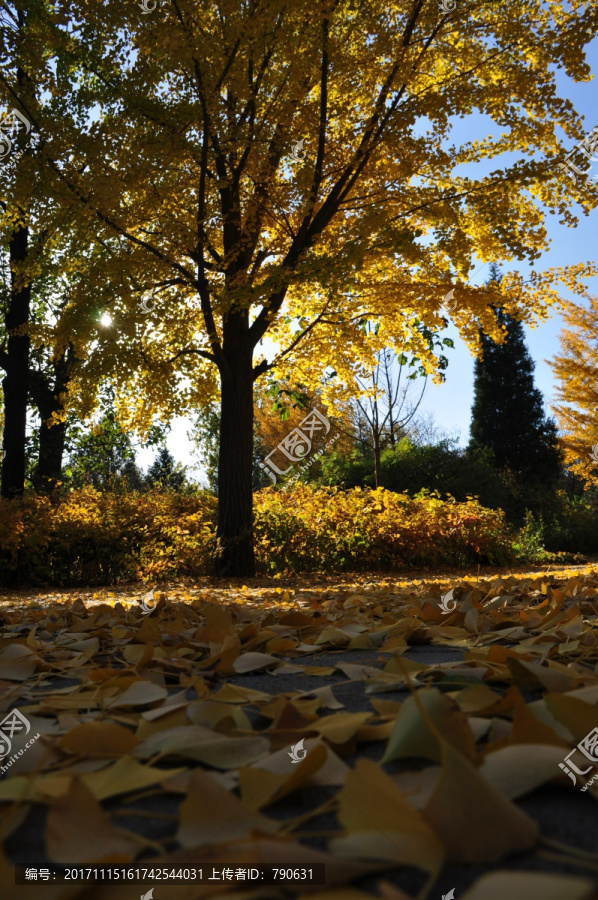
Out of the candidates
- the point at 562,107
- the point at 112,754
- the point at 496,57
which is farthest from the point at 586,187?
the point at 112,754

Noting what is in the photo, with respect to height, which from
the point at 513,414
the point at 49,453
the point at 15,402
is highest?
the point at 513,414

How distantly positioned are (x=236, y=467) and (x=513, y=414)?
19.7 m

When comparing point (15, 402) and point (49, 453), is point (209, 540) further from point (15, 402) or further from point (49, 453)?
point (49, 453)

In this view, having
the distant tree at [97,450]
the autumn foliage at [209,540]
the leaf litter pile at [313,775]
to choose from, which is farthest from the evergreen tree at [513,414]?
the leaf litter pile at [313,775]

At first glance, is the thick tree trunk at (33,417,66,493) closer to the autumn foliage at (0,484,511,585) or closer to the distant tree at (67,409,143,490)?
the distant tree at (67,409,143,490)

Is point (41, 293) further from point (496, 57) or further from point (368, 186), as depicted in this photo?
point (496, 57)

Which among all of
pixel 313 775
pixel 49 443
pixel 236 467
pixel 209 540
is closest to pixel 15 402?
pixel 49 443

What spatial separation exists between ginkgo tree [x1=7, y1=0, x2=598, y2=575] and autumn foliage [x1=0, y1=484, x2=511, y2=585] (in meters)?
1.63

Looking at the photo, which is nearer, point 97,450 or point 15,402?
point 15,402

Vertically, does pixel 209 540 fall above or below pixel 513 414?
below

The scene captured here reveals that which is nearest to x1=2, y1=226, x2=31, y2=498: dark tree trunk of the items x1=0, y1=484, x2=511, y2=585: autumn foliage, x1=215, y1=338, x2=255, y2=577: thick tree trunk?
x1=0, y1=484, x2=511, y2=585: autumn foliage

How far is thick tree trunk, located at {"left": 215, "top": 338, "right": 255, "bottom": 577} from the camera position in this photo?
8.00m

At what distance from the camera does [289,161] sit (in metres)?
8.80

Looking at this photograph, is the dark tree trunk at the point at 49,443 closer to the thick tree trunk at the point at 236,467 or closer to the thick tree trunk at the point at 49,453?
the thick tree trunk at the point at 49,453
